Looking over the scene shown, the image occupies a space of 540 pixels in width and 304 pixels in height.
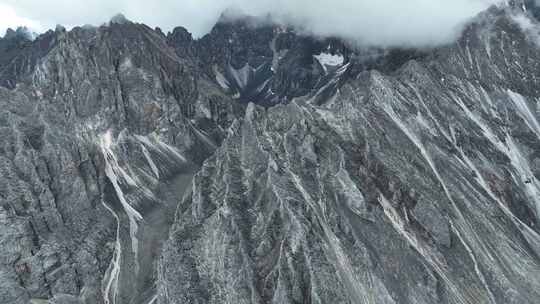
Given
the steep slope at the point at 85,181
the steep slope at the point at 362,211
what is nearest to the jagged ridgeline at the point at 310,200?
the steep slope at the point at 362,211

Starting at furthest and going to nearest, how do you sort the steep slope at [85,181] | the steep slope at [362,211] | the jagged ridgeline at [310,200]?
the steep slope at [85,181] < the jagged ridgeline at [310,200] < the steep slope at [362,211]

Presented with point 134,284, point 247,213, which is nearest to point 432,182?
point 247,213

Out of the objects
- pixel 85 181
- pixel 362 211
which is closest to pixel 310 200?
pixel 362 211

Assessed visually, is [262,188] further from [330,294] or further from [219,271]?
[330,294]

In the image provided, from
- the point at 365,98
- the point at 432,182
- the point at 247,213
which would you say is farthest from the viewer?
the point at 365,98

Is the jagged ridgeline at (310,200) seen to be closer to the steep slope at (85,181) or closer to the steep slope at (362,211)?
the steep slope at (362,211)

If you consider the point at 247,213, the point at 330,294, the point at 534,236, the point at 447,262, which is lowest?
the point at 534,236

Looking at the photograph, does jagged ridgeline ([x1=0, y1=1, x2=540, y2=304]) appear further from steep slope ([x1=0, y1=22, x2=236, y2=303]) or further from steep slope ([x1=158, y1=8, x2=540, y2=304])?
steep slope ([x1=0, y1=22, x2=236, y2=303])
